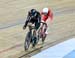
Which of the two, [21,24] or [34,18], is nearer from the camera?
[34,18]

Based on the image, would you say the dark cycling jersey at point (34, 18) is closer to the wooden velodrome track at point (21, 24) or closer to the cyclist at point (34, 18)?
the cyclist at point (34, 18)

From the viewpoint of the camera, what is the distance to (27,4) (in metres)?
3.34

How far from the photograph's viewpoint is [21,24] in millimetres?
2465

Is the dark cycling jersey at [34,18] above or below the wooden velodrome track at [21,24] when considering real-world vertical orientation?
above

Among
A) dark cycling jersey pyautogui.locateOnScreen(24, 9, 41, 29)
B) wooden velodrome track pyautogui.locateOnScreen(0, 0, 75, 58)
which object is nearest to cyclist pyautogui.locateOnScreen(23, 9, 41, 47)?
dark cycling jersey pyautogui.locateOnScreen(24, 9, 41, 29)

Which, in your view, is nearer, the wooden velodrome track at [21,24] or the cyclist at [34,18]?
the cyclist at [34,18]

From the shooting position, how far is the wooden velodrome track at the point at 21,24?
197 cm

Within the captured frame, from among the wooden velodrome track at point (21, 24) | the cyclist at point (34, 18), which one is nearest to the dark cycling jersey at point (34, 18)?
the cyclist at point (34, 18)

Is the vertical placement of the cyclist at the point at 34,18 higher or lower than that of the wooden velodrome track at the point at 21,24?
higher

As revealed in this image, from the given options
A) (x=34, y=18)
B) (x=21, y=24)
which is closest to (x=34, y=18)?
(x=34, y=18)

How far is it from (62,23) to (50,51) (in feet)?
2.36

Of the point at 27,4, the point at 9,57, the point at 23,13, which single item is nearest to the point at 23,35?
the point at 9,57

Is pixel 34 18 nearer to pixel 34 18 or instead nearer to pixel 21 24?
pixel 34 18

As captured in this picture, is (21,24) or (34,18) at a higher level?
(34,18)
